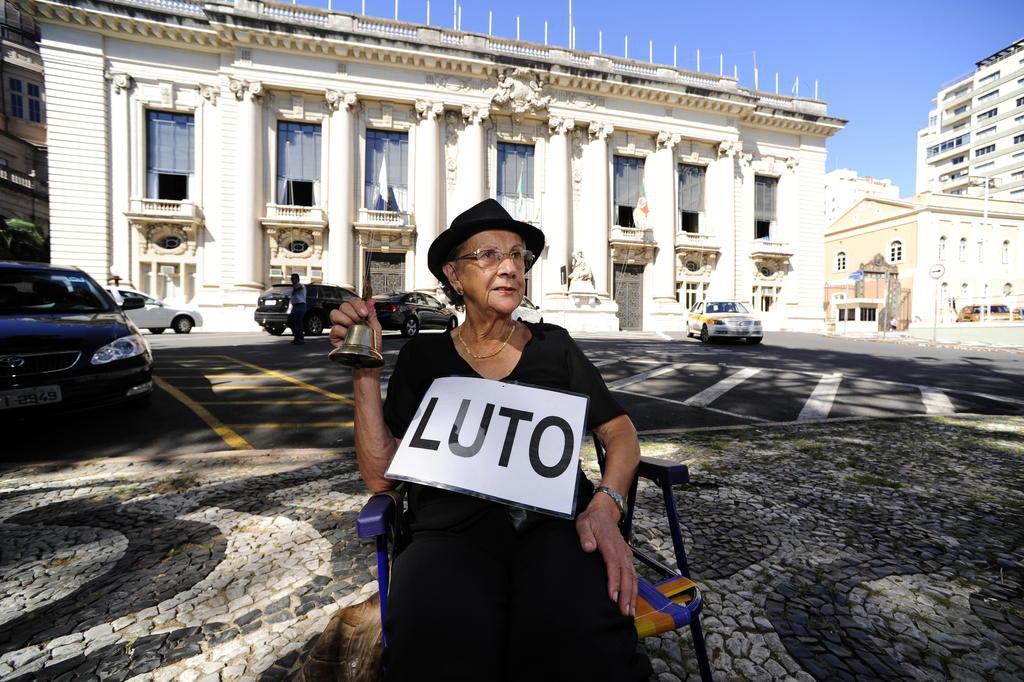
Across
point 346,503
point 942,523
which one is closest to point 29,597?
point 346,503

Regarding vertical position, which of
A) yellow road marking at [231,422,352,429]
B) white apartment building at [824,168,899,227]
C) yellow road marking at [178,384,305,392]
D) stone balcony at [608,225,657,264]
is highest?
white apartment building at [824,168,899,227]

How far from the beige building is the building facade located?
63.8 metres

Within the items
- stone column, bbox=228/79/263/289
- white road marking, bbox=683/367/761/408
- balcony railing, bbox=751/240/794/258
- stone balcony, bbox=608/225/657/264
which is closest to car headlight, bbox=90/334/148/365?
white road marking, bbox=683/367/761/408

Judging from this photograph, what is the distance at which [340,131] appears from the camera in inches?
926

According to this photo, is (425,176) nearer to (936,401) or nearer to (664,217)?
(664,217)

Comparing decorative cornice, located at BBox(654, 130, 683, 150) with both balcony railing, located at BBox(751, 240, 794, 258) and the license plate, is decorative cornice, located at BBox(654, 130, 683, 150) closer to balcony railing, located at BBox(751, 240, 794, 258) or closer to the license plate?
balcony railing, located at BBox(751, 240, 794, 258)

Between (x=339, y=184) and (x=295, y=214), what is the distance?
2.66 m

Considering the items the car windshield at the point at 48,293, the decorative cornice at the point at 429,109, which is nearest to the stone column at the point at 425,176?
the decorative cornice at the point at 429,109

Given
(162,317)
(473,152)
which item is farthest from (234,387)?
→ (473,152)

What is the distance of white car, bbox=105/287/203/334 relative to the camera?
16672mm

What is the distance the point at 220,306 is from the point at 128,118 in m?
9.98

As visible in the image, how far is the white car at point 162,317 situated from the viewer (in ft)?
54.7

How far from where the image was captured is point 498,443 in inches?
66.1

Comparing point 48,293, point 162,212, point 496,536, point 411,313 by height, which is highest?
point 162,212
